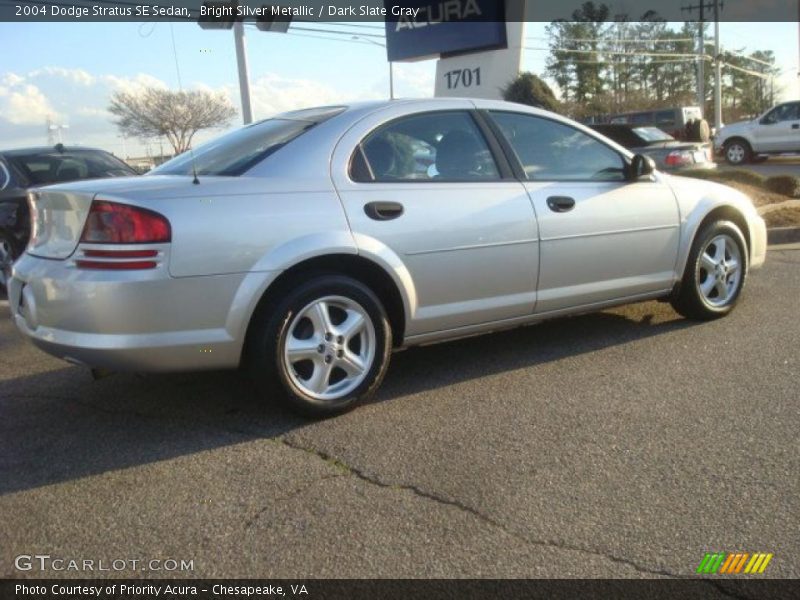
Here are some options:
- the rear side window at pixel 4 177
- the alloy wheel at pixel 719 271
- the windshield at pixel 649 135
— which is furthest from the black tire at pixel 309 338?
the windshield at pixel 649 135

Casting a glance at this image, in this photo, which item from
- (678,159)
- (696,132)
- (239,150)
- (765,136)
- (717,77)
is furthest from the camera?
(717,77)

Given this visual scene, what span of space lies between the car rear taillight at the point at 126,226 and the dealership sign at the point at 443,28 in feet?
55.9

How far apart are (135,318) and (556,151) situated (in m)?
2.67

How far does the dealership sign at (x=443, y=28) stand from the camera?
18938 mm

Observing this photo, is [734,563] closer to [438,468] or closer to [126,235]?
[438,468]

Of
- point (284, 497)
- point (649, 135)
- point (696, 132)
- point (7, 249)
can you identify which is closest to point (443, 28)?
point (649, 135)

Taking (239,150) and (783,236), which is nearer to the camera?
(239,150)

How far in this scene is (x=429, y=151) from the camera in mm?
4141

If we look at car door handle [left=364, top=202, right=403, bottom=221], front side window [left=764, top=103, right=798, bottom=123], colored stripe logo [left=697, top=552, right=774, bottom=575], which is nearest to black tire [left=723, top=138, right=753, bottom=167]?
front side window [left=764, top=103, right=798, bottom=123]

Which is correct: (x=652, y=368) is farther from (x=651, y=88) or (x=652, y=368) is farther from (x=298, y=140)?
(x=651, y=88)

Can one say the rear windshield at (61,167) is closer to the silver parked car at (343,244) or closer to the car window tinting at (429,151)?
the silver parked car at (343,244)

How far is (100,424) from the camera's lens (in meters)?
3.72

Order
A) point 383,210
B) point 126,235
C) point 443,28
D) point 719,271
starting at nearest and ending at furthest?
point 126,235, point 383,210, point 719,271, point 443,28

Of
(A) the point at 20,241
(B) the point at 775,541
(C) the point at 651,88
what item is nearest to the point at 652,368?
(B) the point at 775,541
